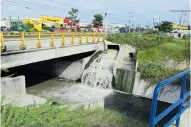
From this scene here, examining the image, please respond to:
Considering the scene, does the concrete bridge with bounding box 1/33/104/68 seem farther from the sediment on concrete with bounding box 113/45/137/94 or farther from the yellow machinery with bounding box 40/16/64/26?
the yellow machinery with bounding box 40/16/64/26

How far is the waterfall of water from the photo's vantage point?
15992 mm

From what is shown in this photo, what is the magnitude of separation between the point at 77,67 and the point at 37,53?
5.90 metres

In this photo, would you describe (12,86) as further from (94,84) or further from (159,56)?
(159,56)

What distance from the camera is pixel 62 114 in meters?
5.22

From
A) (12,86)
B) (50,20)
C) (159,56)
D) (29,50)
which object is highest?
(50,20)

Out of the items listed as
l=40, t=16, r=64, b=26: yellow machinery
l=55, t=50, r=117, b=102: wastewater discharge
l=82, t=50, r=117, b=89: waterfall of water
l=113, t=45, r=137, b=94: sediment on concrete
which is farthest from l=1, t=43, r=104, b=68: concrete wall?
l=40, t=16, r=64, b=26: yellow machinery

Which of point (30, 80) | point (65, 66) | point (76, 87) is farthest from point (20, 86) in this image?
point (65, 66)

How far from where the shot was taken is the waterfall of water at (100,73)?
1599 cm

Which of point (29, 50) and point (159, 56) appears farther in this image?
point (159, 56)

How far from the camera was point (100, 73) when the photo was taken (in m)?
16.5

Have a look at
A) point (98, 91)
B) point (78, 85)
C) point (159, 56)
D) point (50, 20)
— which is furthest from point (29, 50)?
point (50, 20)

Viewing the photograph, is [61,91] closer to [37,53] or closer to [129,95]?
[37,53]

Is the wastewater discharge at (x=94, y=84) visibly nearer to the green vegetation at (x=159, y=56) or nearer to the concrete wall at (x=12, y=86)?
the green vegetation at (x=159, y=56)

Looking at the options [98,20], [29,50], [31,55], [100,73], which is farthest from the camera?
[98,20]
